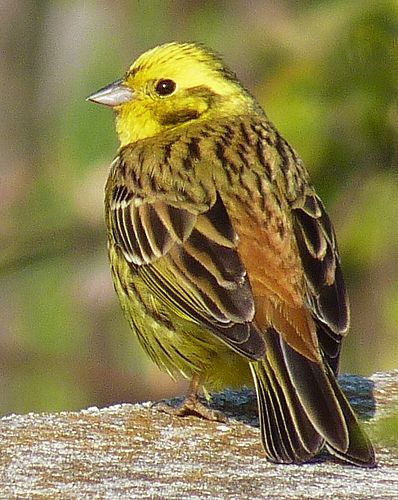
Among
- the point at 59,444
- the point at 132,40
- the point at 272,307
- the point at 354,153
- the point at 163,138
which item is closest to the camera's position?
the point at 59,444

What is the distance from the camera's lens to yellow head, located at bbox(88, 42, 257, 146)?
4988 millimetres

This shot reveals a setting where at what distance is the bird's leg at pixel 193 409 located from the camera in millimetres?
3783

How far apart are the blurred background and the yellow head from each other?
0.44 feet

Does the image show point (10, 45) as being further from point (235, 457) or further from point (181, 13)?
point (235, 457)

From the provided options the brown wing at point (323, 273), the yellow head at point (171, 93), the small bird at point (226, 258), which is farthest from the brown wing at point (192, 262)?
the yellow head at point (171, 93)

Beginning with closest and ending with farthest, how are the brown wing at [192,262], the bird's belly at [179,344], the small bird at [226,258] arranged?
1. the small bird at [226,258]
2. the brown wing at [192,262]
3. the bird's belly at [179,344]

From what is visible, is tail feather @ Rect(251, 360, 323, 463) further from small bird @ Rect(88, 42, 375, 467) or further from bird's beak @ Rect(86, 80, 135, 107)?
bird's beak @ Rect(86, 80, 135, 107)

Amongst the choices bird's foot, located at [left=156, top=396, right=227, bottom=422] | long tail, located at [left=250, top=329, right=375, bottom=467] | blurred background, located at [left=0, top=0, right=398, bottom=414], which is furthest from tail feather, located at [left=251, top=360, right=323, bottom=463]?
blurred background, located at [left=0, top=0, right=398, bottom=414]

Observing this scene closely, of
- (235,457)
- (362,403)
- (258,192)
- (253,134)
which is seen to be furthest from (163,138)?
(235,457)

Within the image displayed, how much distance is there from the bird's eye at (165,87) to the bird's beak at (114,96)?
8 cm

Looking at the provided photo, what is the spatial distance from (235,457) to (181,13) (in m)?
3.25

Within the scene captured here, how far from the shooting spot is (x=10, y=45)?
7891mm

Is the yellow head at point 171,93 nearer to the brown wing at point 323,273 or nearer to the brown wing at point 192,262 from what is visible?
the brown wing at point 192,262

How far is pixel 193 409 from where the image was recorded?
385 centimetres
